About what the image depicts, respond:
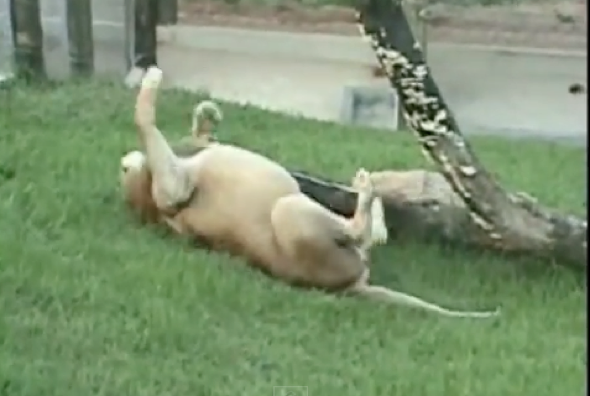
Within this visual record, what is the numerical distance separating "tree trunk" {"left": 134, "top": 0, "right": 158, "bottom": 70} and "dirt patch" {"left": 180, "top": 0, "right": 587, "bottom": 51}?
47 centimetres

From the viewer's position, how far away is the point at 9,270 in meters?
3.57

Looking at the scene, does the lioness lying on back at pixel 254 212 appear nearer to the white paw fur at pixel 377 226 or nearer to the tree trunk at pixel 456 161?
the white paw fur at pixel 377 226

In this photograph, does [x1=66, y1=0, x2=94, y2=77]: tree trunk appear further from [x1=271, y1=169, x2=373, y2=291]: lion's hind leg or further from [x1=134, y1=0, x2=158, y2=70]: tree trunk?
[x1=271, y1=169, x2=373, y2=291]: lion's hind leg

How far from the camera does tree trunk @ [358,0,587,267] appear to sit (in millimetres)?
4242

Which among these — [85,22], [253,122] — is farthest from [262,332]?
[85,22]

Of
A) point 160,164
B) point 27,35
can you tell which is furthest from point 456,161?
point 27,35

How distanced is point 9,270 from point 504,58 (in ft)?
17.5

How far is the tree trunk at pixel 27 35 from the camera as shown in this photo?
710 cm

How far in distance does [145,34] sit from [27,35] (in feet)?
3.86

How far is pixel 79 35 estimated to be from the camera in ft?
25.1

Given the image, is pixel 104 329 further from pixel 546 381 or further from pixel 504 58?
pixel 504 58

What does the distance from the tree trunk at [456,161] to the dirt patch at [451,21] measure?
3.59m

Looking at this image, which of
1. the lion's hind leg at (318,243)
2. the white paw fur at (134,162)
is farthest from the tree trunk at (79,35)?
the lion's hind leg at (318,243)

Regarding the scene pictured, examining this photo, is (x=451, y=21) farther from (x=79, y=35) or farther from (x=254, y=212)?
(x=254, y=212)
